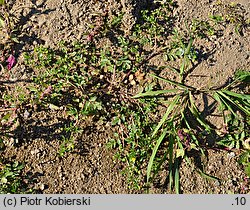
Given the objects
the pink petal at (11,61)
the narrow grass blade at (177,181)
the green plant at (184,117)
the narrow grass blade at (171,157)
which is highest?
the pink petal at (11,61)

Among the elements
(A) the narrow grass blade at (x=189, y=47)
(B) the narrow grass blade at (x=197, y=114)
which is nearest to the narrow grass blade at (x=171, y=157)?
(B) the narrow grass blade at (x=197, y=114)

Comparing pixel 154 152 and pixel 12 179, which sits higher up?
pixel 154 152

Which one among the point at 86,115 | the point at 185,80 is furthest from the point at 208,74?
the point at 86,115

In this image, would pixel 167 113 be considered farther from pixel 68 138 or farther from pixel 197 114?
pixel 68 138

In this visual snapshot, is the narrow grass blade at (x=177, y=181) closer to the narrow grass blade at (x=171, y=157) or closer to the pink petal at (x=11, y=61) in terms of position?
the narrow grass blade at (x=171, y=157)

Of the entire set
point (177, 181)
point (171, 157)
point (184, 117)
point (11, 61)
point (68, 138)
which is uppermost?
point (11, 61)

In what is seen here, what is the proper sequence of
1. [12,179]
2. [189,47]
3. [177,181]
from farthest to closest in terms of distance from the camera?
[189,47] < [177,181] < [12,179]

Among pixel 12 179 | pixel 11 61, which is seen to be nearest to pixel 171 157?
pixel 12 179

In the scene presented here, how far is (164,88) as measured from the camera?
394cm

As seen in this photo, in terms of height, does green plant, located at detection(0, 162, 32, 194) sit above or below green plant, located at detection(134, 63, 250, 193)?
below

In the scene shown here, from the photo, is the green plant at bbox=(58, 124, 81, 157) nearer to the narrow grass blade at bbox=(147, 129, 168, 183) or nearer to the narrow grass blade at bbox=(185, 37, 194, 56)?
the narrow grass blade at bbox=(147, 129, 168, 183)

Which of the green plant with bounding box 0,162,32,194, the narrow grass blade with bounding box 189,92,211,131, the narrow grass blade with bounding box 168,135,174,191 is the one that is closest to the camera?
the green plant with bounding box 0,162,32,194

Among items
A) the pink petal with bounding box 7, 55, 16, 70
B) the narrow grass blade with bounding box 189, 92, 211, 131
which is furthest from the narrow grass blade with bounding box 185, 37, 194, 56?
the pink petal with bounding box 7, 55, 16, 70

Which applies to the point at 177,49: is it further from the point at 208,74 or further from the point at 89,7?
the point at 89,7
